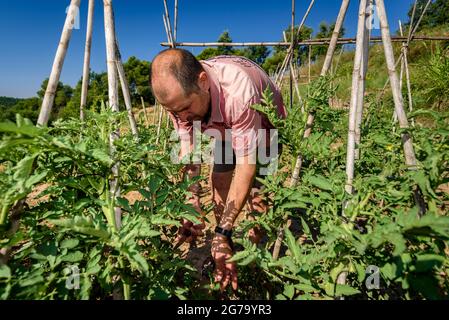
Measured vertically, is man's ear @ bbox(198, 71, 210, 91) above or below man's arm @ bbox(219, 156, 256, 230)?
above

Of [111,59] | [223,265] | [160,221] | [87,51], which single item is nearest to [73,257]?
[160,221]

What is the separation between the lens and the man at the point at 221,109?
142cm

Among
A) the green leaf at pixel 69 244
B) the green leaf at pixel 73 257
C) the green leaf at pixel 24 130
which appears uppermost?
the green leaf at pixel 24 130

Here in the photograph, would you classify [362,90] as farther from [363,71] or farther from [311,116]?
[311,116]

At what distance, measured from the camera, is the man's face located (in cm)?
141

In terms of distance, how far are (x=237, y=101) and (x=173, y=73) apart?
40cm

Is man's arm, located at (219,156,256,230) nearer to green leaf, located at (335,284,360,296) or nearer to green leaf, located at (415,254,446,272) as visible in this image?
green leaf, located at (335,284,360,296)

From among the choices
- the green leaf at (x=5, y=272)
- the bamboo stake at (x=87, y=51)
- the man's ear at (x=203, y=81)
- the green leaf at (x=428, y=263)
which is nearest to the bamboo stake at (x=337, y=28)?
the man's ear at (x=203, y=81)

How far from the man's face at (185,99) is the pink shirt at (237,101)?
68 mm

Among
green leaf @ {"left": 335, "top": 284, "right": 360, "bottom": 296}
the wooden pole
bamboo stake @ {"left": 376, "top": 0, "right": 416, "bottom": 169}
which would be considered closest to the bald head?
the wooden pole

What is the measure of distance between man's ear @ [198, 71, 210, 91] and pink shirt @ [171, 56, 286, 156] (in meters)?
0.04

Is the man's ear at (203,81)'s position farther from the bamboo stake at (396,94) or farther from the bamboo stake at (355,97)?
the bamboo stake at (396,94)
